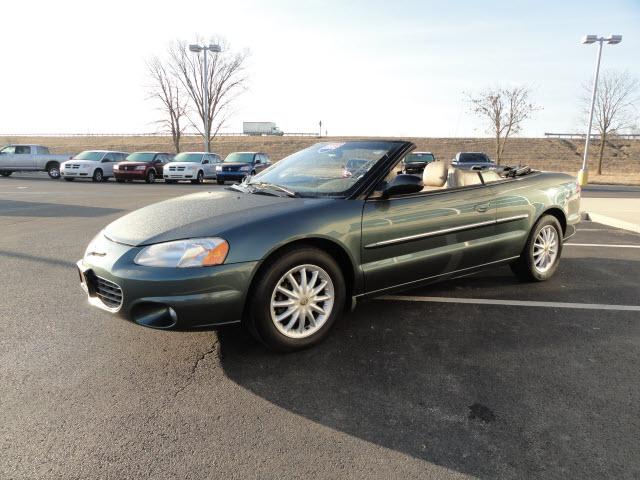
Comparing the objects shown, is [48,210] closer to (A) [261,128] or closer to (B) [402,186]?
(B) [402,186]

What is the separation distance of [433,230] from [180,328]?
2.15 metres

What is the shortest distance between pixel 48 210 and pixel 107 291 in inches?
358

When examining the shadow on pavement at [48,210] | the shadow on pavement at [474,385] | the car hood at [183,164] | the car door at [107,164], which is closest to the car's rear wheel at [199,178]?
the car hood at [183,164]

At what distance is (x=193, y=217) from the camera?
3.28 metres

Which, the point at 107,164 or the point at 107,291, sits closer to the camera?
the point at 107,291

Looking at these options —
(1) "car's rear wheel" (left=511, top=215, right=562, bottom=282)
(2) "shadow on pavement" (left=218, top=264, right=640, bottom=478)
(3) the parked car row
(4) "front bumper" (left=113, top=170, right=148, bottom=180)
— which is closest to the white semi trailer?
(3) the parked car row

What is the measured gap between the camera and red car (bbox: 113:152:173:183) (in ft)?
73.4

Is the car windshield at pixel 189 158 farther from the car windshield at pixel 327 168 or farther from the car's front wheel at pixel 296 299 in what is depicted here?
the car's front wheel at pixel 296 299

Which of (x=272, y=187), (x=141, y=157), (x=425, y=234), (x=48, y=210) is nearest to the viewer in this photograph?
(x=425, y=234)

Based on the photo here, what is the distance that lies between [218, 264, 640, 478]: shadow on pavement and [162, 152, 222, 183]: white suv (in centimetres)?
1967

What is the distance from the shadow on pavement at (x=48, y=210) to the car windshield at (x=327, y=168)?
Answer: 23.3 ft

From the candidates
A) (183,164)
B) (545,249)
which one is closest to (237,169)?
(183,164)

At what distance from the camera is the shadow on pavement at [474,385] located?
224 centimetres

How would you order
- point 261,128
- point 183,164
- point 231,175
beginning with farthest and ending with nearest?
point 261,128, point 183,164, point 231,175
